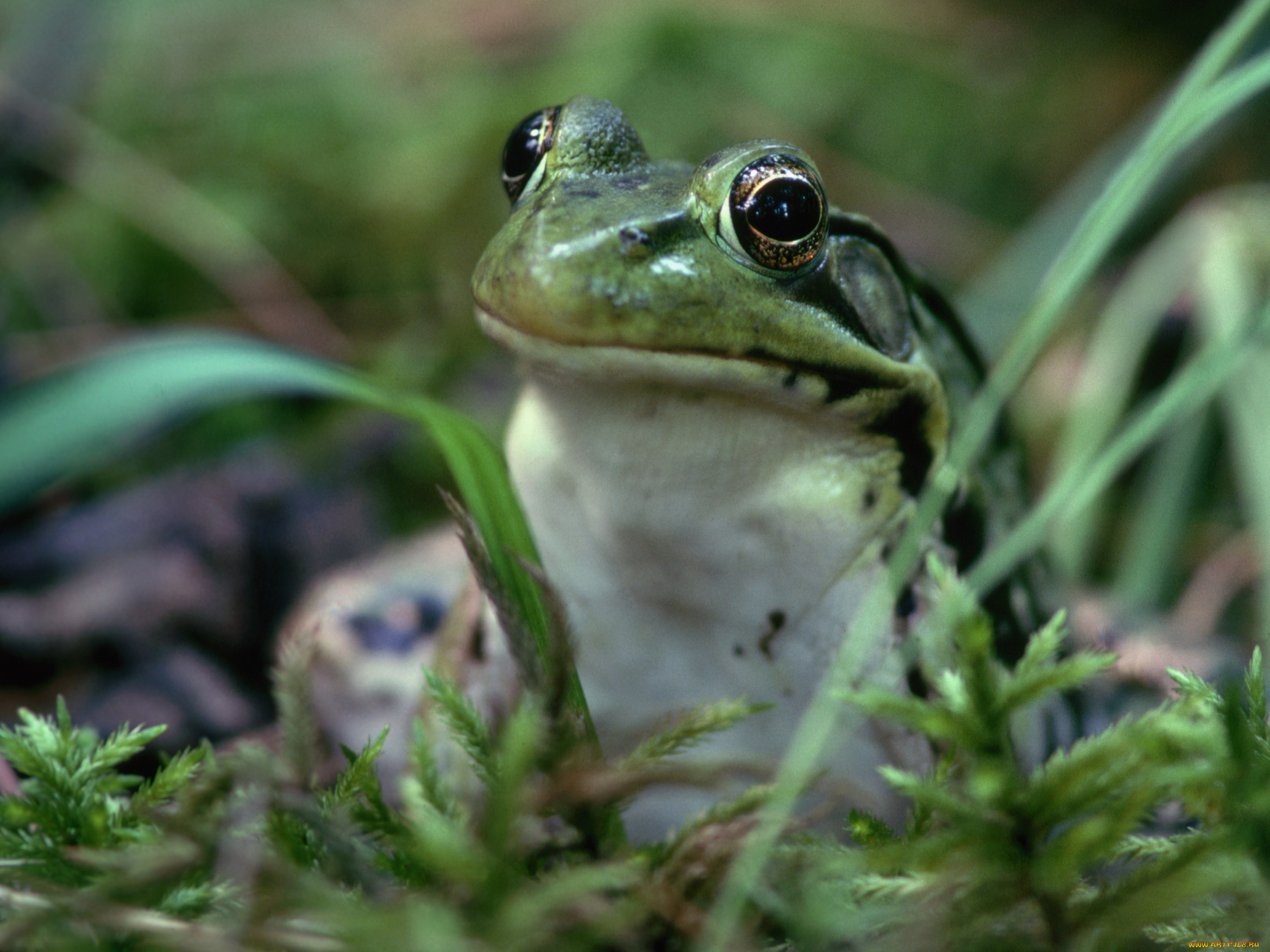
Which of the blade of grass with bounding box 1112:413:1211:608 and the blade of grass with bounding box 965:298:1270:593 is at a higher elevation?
the blade of grass with bounding box 965:298:1270:593

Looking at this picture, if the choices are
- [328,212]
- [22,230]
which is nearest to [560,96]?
[328,212]

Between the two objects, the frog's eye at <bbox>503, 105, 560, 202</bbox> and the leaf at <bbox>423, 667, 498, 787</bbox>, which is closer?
the leaf at <bbox>423, 667, 498, 787</bbox>

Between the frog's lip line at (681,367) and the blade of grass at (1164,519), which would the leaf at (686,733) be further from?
the blade of grass at (1164,519)

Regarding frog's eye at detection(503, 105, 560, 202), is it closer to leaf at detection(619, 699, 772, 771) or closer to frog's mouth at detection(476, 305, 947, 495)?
frog's mouth at detection(476, 305, 947, 495)

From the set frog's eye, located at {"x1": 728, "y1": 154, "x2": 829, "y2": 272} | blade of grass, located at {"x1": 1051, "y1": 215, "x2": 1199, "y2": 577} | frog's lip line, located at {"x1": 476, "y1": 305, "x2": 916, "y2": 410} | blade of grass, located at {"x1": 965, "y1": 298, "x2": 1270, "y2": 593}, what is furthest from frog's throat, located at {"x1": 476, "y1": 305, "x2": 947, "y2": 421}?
blade of grass, located at {"x1": 1051, "y1": 215, "x2": 1199, "y2": 577}

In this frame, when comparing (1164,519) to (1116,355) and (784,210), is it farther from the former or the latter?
(784,210)

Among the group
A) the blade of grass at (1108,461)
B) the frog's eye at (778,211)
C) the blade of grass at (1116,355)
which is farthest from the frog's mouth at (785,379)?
the blade of grass at (1116,355)

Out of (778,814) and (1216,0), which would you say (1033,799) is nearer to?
(778,814)
